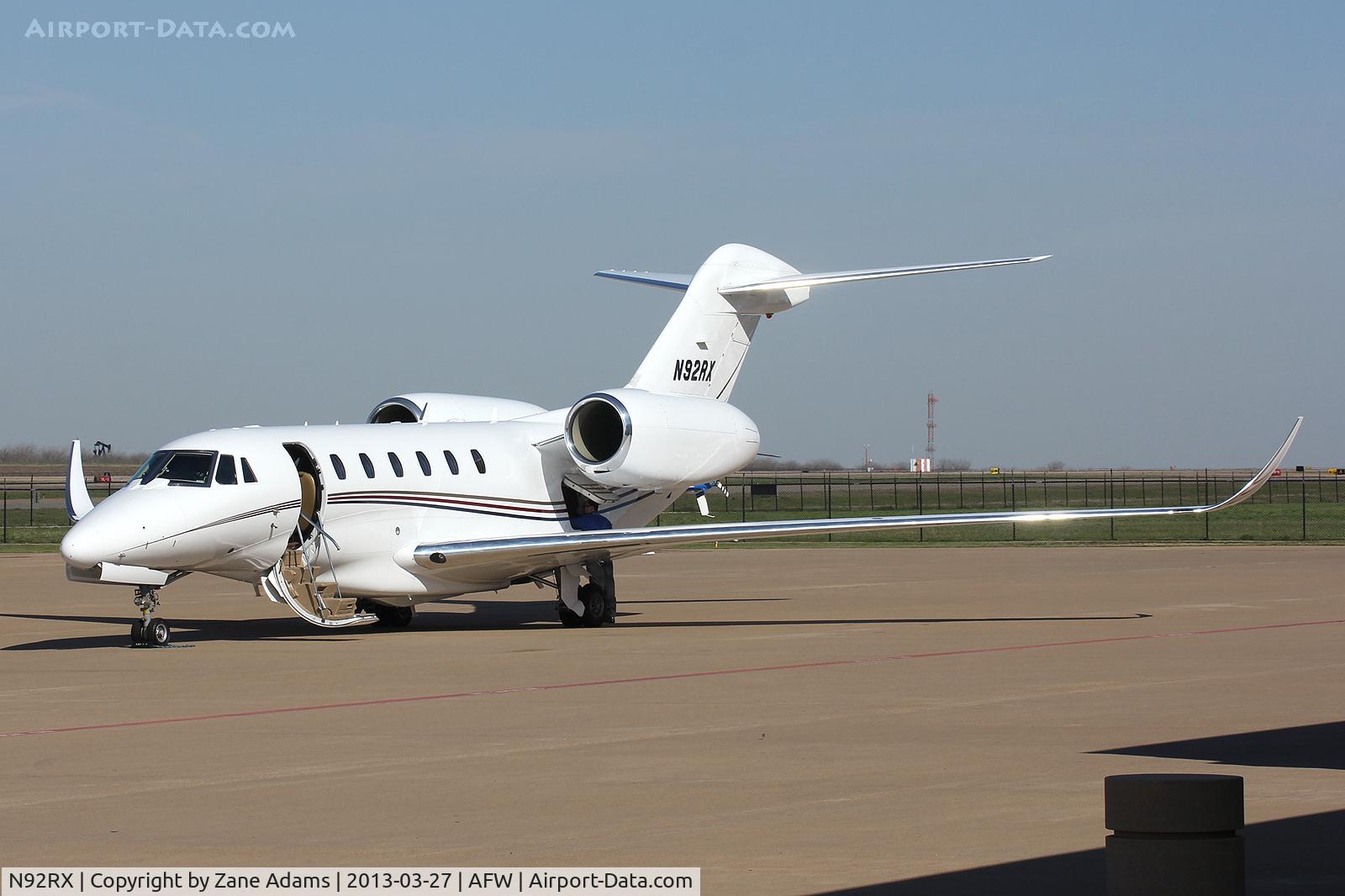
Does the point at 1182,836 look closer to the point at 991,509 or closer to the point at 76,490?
the point at 76,490

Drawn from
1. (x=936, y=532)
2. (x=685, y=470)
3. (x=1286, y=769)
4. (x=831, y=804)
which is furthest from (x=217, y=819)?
(x=936, y=532)

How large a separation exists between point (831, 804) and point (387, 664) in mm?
10078

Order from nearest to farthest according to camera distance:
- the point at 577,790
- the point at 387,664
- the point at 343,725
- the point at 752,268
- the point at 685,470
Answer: the point at 577,790, the point at 343,725, the point at 387,664, the point at 685,470, the point at 752,268

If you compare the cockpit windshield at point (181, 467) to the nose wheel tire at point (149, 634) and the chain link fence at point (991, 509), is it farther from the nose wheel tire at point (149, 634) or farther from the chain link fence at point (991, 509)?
the chain link fence at point (991, 509)

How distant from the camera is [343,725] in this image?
45.2 ft

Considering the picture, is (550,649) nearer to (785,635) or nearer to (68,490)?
(785,635)

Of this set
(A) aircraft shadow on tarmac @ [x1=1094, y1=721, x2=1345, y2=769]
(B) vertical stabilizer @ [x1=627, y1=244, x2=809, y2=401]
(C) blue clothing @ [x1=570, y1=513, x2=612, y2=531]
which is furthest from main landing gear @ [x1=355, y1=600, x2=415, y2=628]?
(A) aircraft shadow on tarmac @ [x1=1094, y1=721, x2=1345, y2=769]

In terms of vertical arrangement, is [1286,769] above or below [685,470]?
below

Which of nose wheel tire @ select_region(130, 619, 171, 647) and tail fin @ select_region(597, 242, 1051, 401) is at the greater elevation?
tail fin @ select_region(597, 242, 1051, 401)

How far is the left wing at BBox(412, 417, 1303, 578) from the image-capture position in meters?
21.9

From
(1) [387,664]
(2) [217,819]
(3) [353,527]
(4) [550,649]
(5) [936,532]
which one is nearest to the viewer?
(2) [217,819]

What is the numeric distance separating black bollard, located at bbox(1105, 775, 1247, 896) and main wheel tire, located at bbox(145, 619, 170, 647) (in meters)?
17.6

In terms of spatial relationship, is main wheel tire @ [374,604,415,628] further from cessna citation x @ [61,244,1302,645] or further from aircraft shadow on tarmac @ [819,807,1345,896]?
aircraft shadow on tarmac @ [819,807,1345,896]

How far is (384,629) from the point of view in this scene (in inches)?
973
